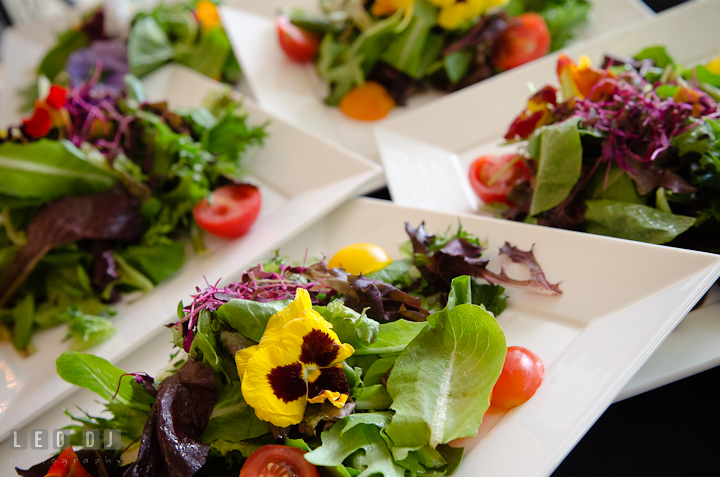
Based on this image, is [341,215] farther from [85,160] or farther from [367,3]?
[367,3]

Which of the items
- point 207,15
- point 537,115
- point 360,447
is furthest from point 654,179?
point 207,15

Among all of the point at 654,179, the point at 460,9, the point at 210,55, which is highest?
the point at 460,9

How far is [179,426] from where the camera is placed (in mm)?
910

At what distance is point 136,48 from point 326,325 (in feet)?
6.40

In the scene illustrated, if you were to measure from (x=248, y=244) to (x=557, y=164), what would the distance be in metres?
0.93

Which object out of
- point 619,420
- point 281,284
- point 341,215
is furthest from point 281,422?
point 341,215

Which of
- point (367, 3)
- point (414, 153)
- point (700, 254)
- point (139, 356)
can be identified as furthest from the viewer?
point (367, 3)

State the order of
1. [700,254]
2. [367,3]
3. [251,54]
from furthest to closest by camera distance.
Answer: [251,54] < [367,3] < [700,254]

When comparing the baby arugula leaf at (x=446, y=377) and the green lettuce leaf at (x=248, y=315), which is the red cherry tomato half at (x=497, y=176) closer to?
the baby arugula leaf at (x=446, y=377)

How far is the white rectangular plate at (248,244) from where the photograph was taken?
1.36 metres

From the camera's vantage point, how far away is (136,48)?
228cm

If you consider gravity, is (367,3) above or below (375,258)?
above

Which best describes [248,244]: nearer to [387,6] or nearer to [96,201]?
[96,201]

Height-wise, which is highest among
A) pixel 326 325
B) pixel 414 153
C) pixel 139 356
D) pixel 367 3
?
pixel 367 3
